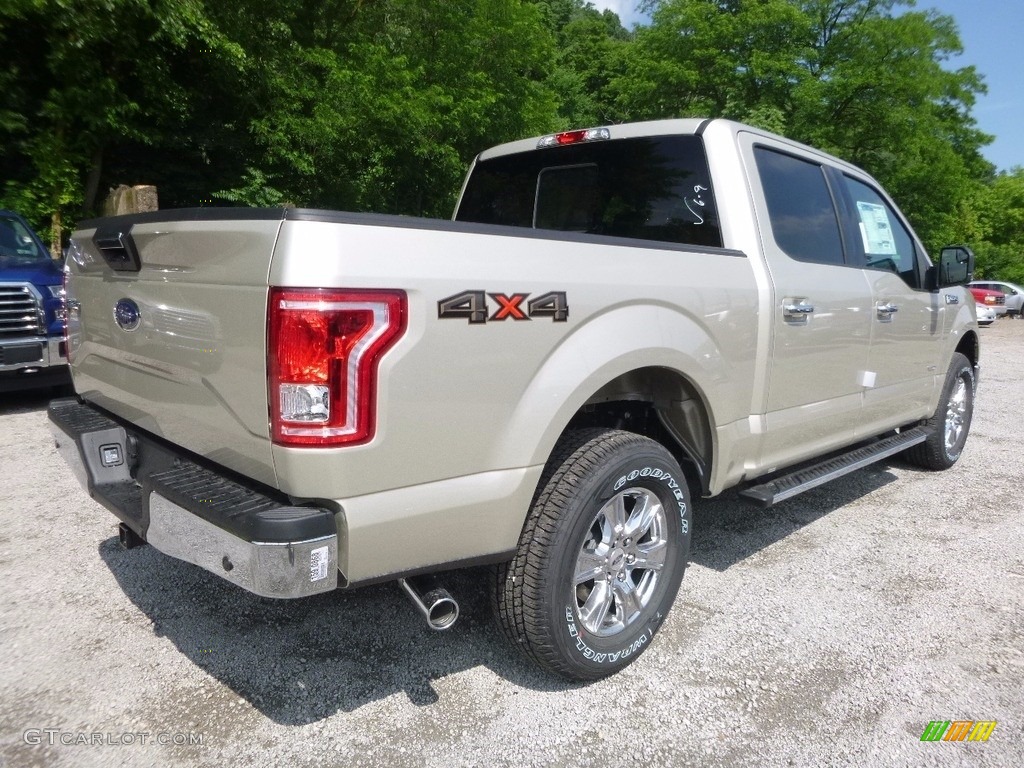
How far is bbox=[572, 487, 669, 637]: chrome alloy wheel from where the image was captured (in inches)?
100

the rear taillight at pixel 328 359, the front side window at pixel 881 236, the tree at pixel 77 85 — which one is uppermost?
the tree at pixel 77 85

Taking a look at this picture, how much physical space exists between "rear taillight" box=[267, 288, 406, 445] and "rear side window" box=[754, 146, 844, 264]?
83.0 inches

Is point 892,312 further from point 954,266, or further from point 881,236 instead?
point 954,266

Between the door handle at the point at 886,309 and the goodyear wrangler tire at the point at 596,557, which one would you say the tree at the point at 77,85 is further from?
the goodyear wrangler tire at the point at 596,557

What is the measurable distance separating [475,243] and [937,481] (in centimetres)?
453

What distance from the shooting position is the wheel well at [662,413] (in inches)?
109

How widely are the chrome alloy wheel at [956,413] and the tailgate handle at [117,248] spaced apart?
515 cm

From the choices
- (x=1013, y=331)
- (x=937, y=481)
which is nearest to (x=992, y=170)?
(x=1013, y=331)

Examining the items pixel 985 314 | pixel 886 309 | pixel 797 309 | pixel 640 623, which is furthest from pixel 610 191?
pixel 985 314

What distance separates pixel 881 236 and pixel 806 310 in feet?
4.31

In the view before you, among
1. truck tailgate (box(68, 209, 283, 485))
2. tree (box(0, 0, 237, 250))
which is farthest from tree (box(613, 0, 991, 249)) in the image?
truck tailgate (box(68, 209, 283, 485))

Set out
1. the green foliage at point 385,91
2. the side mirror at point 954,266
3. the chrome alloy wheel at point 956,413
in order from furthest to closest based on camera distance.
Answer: the green foliage at point 385,91 → the chrome alloy wheel at point 956,413 → the side mirror at point 954,266

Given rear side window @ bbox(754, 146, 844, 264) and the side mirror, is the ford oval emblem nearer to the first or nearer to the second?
rear side window @ bbox(754, 146, 844, 264)

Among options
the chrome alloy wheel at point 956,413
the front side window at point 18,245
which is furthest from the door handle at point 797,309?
the front side window at point 18,245
